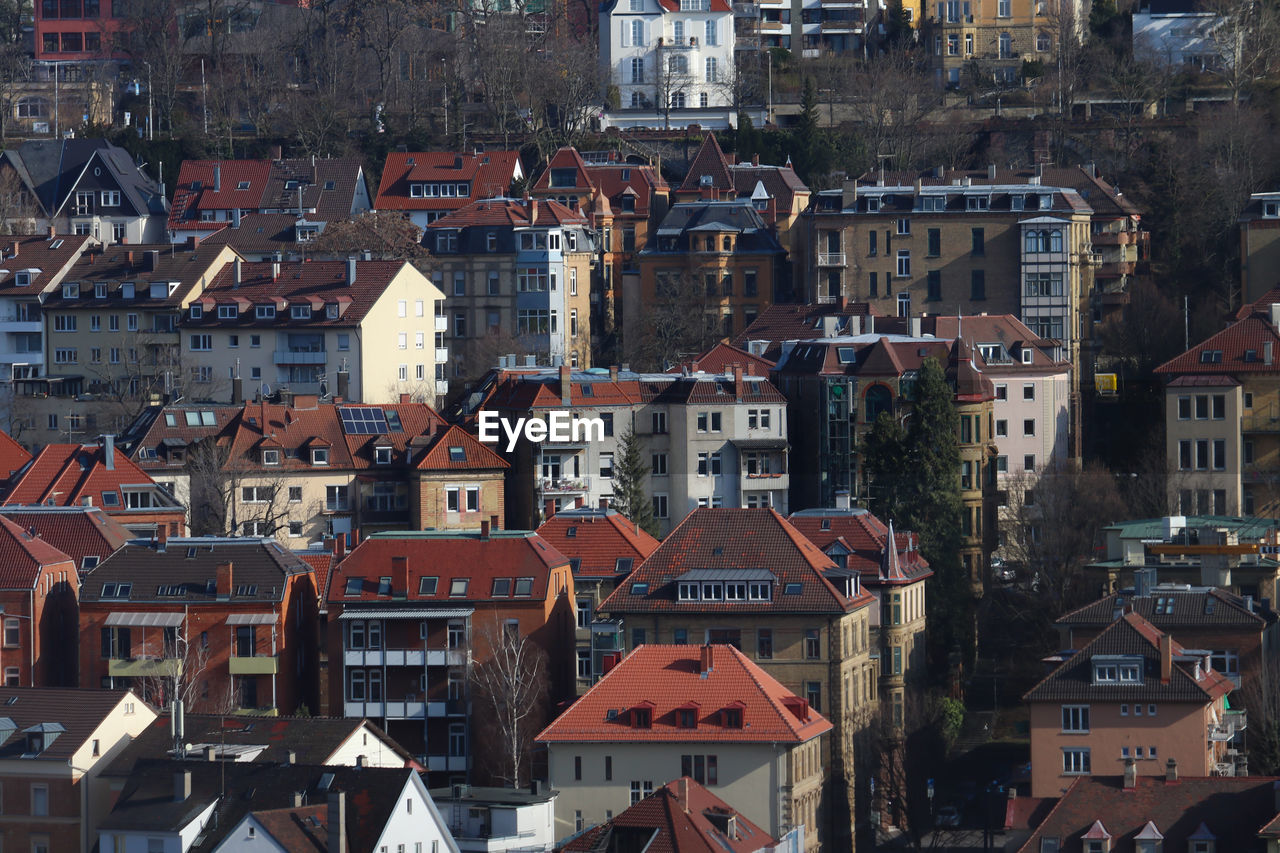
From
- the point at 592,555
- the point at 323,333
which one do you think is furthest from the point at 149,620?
the point at 323,333

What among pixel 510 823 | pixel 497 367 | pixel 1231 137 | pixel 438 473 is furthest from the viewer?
pixel 1231 137

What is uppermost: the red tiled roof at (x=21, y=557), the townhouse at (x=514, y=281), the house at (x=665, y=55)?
the house at (x=665, y=55)

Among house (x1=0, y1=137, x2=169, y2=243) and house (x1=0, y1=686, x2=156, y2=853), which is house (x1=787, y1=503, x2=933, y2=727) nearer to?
house (x1=0, y1=686, x2=156, y2=853)

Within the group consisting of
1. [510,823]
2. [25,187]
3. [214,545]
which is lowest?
[510,823]

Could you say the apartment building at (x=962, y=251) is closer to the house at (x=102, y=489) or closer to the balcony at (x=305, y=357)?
the balcony at (x=305, y=357)

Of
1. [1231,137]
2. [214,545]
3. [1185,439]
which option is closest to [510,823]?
[214,545]

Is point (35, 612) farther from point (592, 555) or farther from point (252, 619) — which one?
point (592, 555)

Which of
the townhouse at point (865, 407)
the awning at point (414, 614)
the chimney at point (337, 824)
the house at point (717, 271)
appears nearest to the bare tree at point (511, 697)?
the awning at point (414, 614)

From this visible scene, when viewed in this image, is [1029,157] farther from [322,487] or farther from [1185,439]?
[322,487]
